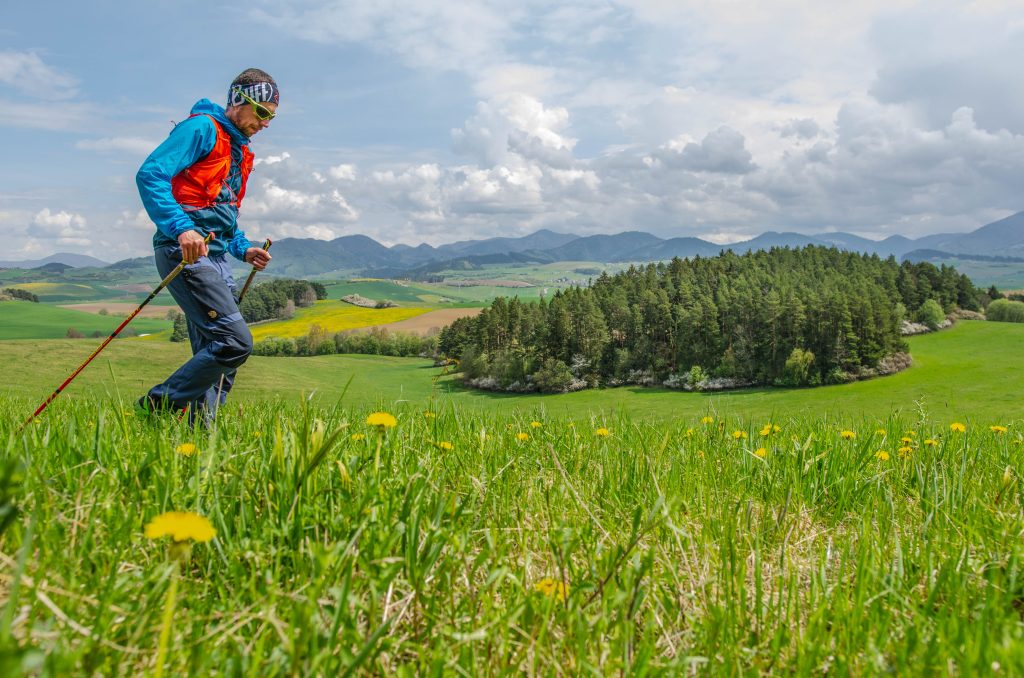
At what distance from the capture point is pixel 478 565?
5.92ft

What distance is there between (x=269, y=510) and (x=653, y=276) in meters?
119

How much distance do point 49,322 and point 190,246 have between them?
529 feet

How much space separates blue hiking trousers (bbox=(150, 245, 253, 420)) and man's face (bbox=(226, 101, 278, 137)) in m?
1.28

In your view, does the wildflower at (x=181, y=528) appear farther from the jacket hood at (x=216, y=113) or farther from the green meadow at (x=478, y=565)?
the jacket hood at (x=216, y=113)

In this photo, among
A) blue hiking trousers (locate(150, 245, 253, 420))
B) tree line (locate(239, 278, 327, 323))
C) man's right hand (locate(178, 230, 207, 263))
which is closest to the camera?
man's right hand (locate(178, 230, 207, 263))

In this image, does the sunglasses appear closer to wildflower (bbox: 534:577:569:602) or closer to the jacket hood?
the jacket hood

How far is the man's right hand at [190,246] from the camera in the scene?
448cm

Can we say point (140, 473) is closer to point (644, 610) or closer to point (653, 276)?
point (644, 610)

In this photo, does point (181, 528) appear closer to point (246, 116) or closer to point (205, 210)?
point (205, 210)

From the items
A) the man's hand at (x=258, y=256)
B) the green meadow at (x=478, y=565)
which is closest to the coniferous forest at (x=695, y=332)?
the man's hand at (x=258, y=256)

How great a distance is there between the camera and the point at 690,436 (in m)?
4.56

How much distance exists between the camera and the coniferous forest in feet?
290

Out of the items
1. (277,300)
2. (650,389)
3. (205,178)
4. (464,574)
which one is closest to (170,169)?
(205,178)

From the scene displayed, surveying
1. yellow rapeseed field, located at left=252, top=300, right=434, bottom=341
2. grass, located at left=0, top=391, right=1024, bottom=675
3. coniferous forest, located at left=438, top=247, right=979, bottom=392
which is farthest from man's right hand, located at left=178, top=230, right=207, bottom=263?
yellow rapeseed field, located at left=252, top=300, right=434, bottom=341
